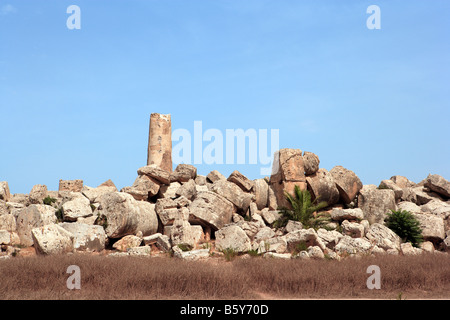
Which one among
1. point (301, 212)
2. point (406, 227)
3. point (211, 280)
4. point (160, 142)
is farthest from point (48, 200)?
point (406, 227)

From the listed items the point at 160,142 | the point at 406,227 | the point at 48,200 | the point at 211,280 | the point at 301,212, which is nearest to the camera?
the point at 211,280

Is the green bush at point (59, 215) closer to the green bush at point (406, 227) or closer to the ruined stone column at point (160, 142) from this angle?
the ruined stone column at point (160, 142)

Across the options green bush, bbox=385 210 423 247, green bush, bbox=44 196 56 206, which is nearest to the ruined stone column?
green bush, bbox=44 196 56 206

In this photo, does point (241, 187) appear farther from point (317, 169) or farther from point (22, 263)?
point (22, 263)

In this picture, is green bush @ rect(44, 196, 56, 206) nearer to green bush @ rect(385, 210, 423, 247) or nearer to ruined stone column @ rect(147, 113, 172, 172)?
ruined stone column @ rect(147, 113, 172, 172)

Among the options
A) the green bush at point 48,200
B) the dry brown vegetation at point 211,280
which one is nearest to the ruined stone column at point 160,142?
the green bush at point 48,200

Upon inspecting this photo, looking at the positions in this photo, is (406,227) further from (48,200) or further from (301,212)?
(48,200)

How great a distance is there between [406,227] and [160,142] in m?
12.1

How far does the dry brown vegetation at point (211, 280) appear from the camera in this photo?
9.42m

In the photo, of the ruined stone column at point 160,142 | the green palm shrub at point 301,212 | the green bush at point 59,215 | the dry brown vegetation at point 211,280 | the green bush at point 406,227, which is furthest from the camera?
the ruined stone column at point 160,142

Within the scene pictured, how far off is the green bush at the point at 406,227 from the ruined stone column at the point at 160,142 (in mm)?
10970

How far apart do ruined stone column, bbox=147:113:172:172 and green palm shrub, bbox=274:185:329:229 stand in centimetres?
740

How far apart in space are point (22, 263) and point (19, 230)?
5272 mm

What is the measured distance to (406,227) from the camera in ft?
54.1
